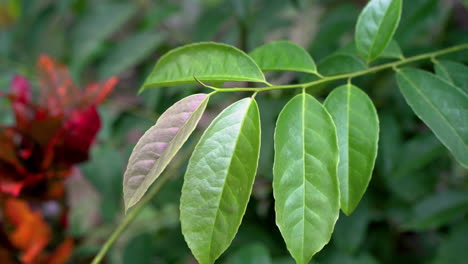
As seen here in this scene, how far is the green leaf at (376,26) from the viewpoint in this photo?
0.39m

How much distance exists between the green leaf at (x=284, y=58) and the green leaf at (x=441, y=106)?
8 cm

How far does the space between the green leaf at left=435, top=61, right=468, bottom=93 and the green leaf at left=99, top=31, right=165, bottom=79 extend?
0.51 m

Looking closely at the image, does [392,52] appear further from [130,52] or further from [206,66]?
[130,52]

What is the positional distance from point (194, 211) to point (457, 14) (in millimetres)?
868

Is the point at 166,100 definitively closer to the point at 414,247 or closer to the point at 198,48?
the point at 198,48

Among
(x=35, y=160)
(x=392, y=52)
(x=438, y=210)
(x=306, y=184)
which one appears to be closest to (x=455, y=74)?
(x=392, y=52)

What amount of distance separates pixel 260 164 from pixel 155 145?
355mm

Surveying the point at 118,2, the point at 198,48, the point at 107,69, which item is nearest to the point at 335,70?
the point at 198,48

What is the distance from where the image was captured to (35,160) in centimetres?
60

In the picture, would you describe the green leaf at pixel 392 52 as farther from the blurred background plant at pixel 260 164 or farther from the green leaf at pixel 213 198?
the green leaf at pixel 213 198

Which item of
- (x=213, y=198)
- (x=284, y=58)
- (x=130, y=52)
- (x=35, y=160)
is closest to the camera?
(x=213, y=198)

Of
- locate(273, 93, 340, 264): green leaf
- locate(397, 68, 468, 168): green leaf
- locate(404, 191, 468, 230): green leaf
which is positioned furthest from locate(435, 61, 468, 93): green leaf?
locate(404, 191, 468, 230): green leaf

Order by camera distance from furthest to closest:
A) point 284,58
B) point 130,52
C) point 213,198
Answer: point 130,52 < point 284,58 < point 213,198

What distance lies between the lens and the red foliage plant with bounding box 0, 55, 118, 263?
568 millimetres
